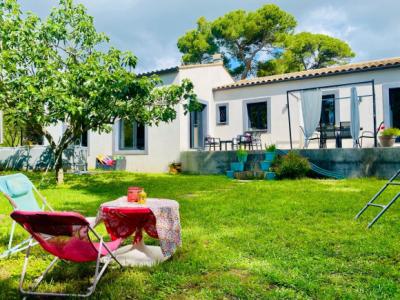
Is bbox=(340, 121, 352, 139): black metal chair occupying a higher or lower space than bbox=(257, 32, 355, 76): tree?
lower

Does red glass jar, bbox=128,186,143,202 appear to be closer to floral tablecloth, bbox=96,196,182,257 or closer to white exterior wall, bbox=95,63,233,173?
floral tablecloth, bbox=96,196,182,257

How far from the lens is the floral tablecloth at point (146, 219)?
340 cm

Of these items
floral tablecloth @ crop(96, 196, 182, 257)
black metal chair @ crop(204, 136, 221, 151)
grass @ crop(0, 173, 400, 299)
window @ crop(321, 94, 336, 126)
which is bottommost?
grass @ crop(0, 173, 400, 299)

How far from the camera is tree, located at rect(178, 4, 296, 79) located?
84.1 feet

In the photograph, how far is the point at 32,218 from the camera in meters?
2.43

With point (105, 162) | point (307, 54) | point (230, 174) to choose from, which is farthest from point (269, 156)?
point (307, 54)

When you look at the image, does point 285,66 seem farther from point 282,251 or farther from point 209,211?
point 282,251

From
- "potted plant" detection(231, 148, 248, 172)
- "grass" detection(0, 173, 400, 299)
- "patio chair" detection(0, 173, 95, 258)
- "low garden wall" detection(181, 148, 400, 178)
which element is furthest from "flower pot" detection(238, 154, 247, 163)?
"patio chair" detection(0, 173, 95, 258)

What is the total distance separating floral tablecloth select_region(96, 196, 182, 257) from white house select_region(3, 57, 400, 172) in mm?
9444

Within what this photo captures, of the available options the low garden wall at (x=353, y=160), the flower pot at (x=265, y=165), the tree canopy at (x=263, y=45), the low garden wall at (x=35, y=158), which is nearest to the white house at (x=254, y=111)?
the low garden wall at (x=35, y=158)

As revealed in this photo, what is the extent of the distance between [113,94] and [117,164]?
24.0 feet

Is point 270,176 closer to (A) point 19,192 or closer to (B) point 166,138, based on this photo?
(B) point 166,138

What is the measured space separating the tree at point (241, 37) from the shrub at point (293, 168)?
17.8m

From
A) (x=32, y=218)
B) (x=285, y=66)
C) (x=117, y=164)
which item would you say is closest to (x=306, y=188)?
(x=32, y=218)
